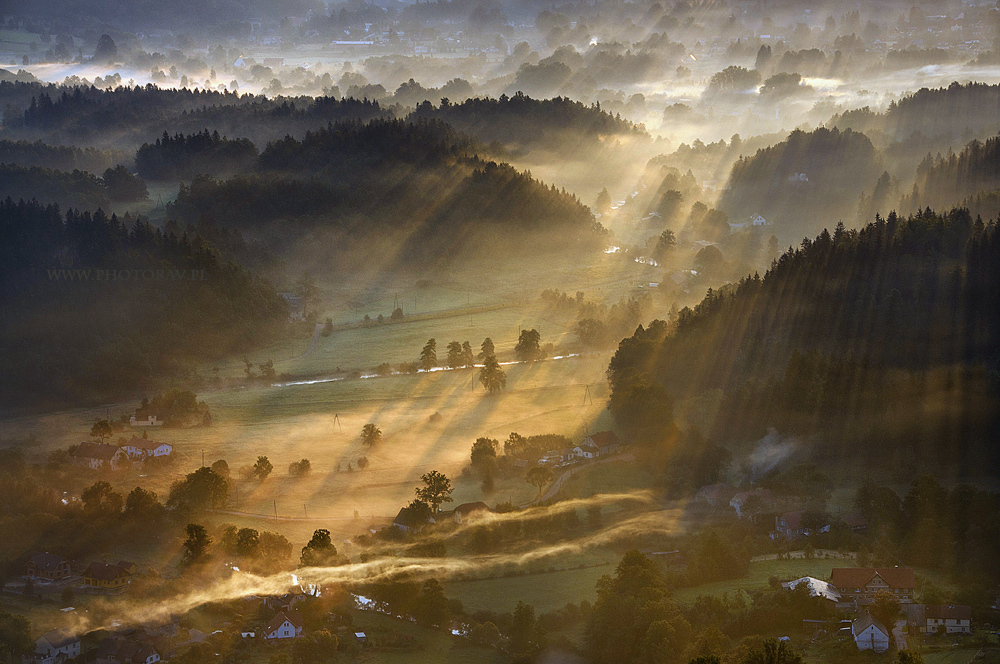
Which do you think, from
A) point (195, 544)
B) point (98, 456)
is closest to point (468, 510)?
point (195, 544)

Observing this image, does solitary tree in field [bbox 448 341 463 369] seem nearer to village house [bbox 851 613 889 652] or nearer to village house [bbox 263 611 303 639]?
village house [bbox 263 611 303 639]

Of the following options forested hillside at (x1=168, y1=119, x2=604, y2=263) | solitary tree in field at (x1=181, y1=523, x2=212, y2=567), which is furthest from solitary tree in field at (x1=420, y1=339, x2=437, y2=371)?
forested hillside at (x1=168, y1=119, x2=604, y2=263)

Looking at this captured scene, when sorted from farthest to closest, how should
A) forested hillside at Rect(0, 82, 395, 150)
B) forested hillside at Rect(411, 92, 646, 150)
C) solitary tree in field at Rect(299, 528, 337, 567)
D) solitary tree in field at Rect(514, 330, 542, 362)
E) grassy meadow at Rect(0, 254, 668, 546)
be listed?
forested hillside at Rect(411, 92, 646, 150), forested hillside at Rect(0, 82, 395, 150), solitary tree in field at Rect(514, 330, 542, 362), grassy meadow at Rect(0, 254, 668, 546), solitary tree in field at Rect(299, 528, 337, 567)

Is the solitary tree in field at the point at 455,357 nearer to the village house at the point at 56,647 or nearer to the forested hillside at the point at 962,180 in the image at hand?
the village house at the point at 56,647

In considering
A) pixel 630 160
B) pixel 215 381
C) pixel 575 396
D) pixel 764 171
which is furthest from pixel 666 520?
pixel 630 160

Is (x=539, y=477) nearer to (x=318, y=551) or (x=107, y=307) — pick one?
(x=318, y=551)

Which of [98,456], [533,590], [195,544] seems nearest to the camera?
[533,590]

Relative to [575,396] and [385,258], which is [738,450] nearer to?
[575,396]
